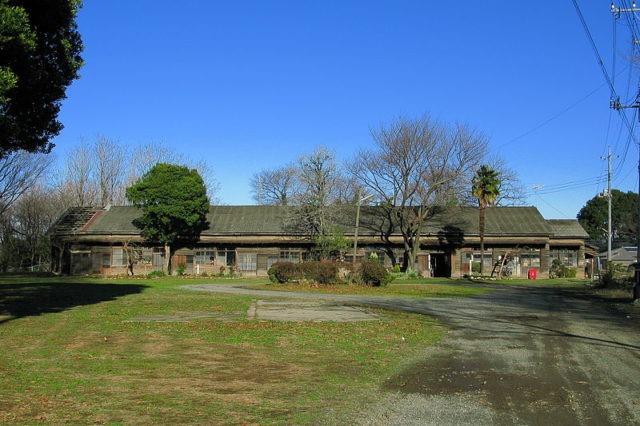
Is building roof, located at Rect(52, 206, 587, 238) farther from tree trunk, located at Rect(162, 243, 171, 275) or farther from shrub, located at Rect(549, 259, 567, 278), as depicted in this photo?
tree trunk, located at Rect(162, 243, 171, 275)

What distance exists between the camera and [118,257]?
4775cm

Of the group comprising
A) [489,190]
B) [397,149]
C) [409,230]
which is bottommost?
[409,230]

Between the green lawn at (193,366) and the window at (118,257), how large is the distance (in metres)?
34.0

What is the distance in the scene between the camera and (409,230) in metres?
46.5

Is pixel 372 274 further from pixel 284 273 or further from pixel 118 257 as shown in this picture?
pixel 118 257

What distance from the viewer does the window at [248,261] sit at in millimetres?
47844

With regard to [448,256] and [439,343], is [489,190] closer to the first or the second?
[448,256]

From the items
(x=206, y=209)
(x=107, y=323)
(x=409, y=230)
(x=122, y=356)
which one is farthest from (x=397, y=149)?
(x=122, y=356)

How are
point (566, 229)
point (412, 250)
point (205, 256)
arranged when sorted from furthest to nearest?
1. point (566, 229)
2. point (205, 256)
3. point (412, 250)

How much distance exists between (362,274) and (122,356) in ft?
69.3

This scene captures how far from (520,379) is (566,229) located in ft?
154

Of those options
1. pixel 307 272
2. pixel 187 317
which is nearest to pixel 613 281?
pixel 307 272

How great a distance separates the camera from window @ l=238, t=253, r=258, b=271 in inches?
1884

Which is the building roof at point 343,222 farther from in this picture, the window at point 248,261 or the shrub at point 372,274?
the shrub at point 372,274
